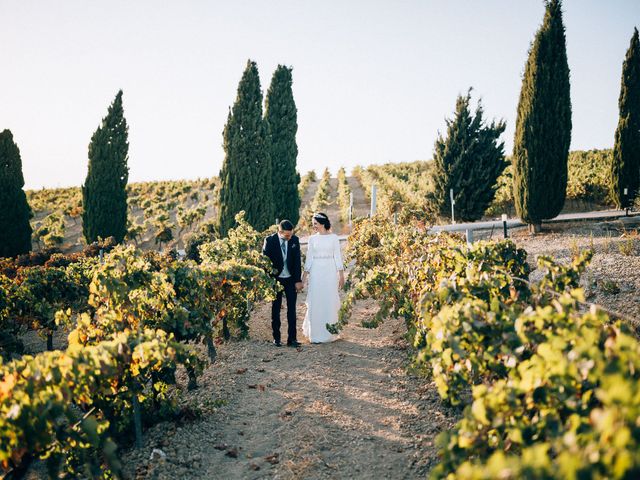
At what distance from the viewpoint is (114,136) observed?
762 inches

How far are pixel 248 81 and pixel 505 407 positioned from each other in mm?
15647

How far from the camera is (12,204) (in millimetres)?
18734

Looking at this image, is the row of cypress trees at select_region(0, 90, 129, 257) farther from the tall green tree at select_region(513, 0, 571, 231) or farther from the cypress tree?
the tall green tree at select_region(513, 0, 571, 231)

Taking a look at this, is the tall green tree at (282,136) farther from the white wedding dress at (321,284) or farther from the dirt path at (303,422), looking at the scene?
the dirt path at (303,422)

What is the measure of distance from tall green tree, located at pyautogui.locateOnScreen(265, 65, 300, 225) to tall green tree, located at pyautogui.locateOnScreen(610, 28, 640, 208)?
525 inches

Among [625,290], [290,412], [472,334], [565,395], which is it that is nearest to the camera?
[565,395]

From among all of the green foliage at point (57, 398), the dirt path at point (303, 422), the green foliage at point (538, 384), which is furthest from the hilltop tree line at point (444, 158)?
the green foliage at point (57, 398)

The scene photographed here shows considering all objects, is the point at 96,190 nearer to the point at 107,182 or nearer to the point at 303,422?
the point at 107,182

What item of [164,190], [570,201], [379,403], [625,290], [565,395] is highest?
[164,190]

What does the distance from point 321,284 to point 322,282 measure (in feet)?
0.12

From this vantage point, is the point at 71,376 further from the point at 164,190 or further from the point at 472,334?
the point at 164,190

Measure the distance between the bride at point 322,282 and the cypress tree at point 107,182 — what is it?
48.3 feet

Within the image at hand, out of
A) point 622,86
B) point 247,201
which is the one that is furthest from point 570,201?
point 247,201

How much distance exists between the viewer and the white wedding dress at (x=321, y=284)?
22.7 feet
